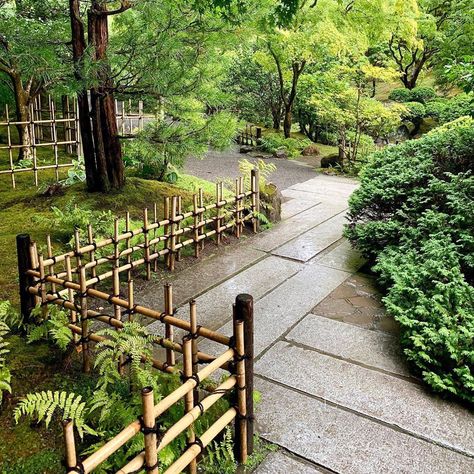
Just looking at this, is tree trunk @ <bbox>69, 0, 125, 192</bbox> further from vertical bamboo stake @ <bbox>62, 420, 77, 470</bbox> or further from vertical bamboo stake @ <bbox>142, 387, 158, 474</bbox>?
vertical bamboo stake @ <bbox>62, 420, 77, 470</bbox>

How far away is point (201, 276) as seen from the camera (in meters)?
5.00

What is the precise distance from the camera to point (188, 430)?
224cm

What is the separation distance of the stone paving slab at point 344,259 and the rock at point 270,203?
1194 millimetres

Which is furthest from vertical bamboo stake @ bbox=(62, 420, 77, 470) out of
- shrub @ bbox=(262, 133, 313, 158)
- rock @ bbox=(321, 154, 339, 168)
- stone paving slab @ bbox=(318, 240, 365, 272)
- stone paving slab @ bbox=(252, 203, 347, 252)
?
shrub @ bbox=(262, 133, 313, 158)

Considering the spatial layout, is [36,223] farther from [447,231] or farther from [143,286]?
[447,231]

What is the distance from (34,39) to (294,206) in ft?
14.8

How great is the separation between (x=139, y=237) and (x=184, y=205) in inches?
58.4

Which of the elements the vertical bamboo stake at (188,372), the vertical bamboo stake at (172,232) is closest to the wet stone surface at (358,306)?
the vertical bamboo stake at (172,232)

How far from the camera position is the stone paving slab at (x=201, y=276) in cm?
450

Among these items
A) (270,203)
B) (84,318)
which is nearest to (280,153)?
(270,203)

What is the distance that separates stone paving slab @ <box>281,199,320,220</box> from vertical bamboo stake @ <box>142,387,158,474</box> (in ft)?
18.5

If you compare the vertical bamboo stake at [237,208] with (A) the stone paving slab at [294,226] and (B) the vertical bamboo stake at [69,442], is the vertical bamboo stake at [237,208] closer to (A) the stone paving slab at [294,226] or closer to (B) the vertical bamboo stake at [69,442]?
(A) the stone paving slab at [294,226]

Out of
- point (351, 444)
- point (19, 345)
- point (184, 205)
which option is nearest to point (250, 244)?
point (184, 205)

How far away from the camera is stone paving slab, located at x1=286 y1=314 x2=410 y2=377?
3.50m
